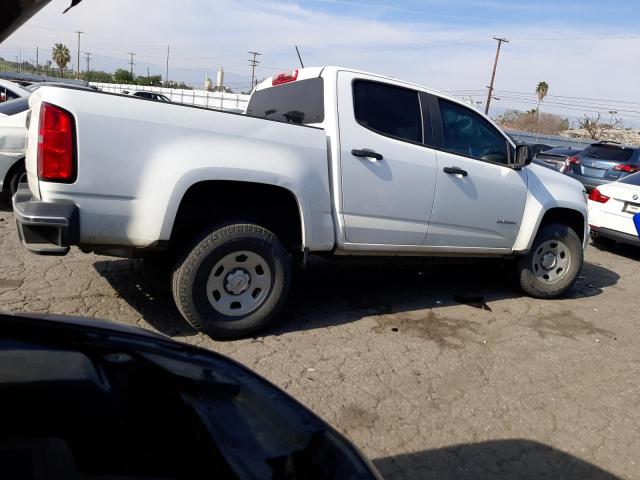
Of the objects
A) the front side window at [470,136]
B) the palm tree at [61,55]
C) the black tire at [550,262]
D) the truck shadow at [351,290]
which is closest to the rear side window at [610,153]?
the truck shadow at [351,290]

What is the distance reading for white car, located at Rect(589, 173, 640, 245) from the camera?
7.99 meters

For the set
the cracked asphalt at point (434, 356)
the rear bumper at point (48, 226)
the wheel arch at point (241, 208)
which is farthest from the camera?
the wheel arch at point (241, 208)

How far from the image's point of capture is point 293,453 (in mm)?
1550

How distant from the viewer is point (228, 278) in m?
3.99

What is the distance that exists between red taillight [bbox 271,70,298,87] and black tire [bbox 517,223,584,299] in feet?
9.83

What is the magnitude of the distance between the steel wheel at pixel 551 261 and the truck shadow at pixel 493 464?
3.00m

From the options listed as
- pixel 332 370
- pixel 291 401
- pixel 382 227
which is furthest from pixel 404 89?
pixel 291 401

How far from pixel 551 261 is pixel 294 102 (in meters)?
3.24

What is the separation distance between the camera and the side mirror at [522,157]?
531 centimetres

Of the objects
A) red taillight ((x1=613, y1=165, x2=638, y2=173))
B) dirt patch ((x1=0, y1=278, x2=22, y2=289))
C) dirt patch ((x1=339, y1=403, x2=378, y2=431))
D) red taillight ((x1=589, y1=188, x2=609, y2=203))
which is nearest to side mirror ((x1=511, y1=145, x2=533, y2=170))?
dirt patch ((x1=339, y1=403, x2=378, y2=431))

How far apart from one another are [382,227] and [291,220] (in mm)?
793

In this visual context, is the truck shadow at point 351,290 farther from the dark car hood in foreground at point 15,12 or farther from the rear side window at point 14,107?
the rear side window at point 14,107

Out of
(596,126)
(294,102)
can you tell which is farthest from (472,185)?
(596,126)

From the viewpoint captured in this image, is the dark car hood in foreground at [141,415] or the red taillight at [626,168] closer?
the dark car hood in foreground at [141,415]
